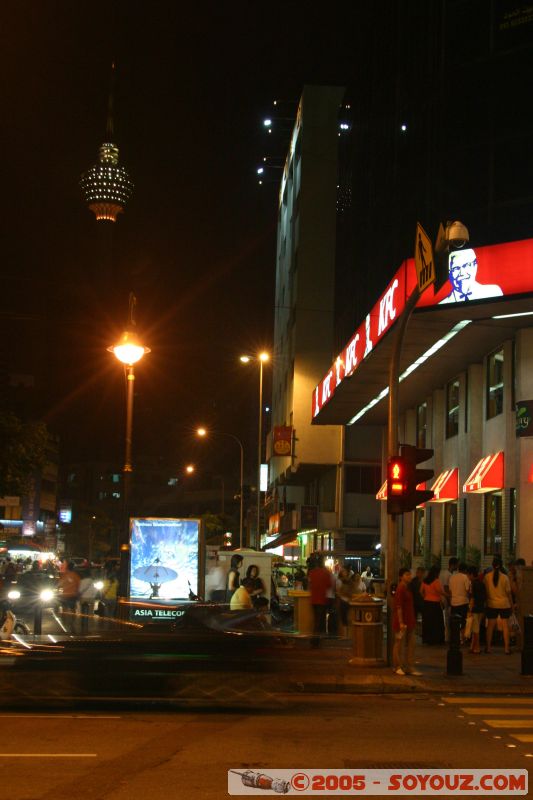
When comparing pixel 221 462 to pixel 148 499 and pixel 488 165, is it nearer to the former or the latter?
pixel 148 499

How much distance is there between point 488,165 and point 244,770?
72.5 feet

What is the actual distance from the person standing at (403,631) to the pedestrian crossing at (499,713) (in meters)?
1.88

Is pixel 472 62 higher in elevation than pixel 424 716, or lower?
higher

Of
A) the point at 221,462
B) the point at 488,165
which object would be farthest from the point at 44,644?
the point at 221,462

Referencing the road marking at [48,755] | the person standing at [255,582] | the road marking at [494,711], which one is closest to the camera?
the road marking at [48,755]

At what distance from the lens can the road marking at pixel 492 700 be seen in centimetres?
1413

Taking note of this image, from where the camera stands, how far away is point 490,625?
20.6 m

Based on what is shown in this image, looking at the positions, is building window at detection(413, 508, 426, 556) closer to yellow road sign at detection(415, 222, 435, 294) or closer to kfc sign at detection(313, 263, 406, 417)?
kfc sign at detection(313, 263, 406, 417)

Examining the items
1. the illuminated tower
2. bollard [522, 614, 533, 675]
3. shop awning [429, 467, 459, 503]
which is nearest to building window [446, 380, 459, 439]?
shop awning [429, 467, 459, 503]

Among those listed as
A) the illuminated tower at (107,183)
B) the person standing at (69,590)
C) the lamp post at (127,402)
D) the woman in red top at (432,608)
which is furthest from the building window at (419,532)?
the illuminated tower at (107,183)

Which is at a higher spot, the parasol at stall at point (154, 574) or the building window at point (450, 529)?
the building window at point (450, 529)

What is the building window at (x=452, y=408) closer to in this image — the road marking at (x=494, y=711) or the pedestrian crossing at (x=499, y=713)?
the pedestrian crossing at (x=499, y=713)

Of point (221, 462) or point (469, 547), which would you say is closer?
point (469, 547)

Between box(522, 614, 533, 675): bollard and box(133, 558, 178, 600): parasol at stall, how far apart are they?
973 centimetres
